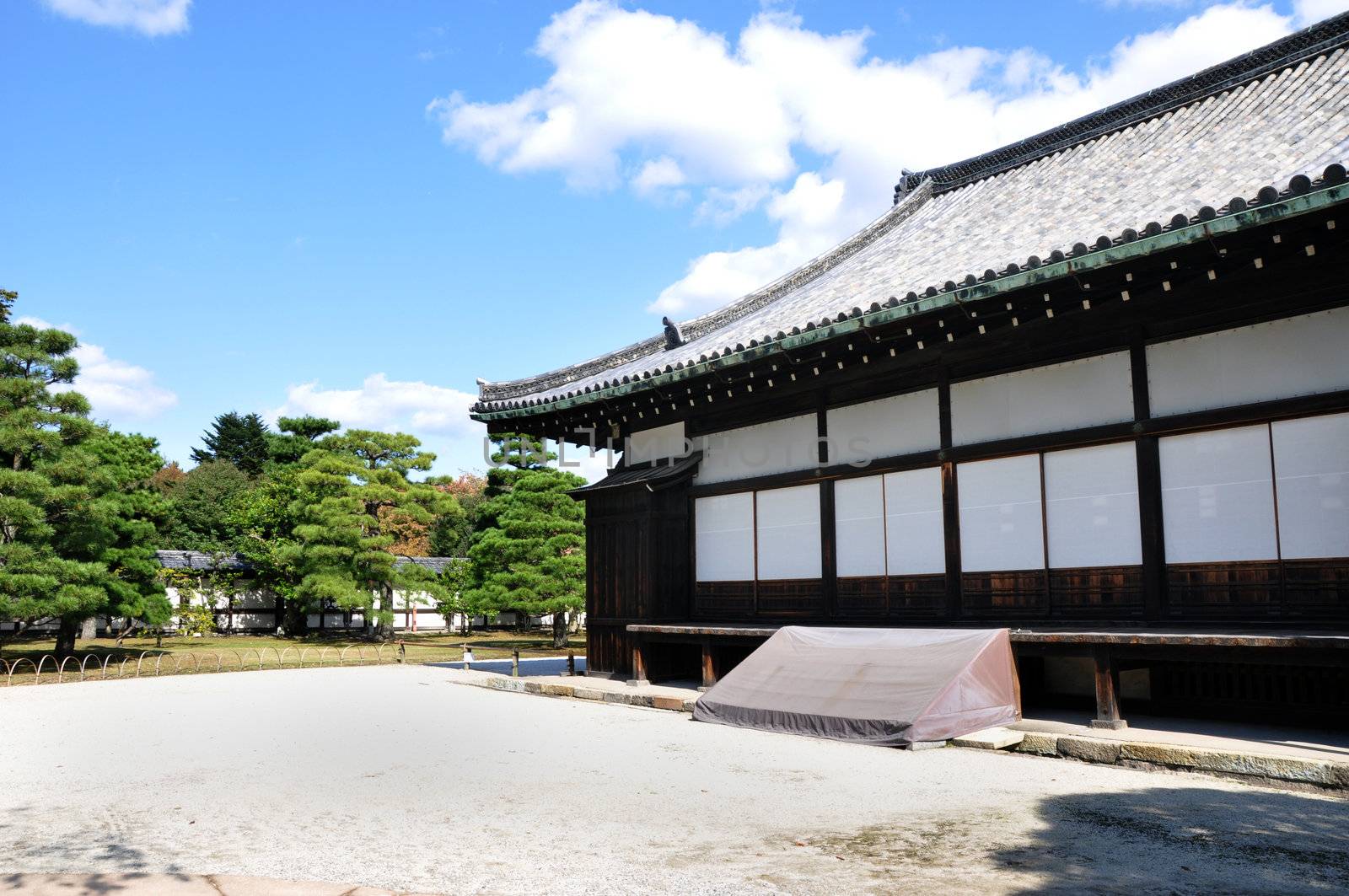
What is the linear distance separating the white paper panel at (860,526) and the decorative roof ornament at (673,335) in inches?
208

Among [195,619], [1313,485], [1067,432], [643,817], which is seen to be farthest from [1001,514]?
[195,619]

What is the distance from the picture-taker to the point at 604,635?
14477mm

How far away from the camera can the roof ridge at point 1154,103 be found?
12023 millimetres

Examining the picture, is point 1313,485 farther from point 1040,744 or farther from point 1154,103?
point 1154,103

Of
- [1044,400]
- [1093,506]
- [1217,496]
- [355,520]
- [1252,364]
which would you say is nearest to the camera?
[1252,364]

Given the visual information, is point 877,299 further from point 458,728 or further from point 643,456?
point 458,728

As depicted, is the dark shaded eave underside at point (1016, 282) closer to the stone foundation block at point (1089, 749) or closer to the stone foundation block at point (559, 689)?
the stone foundation block at point (1089, 749)

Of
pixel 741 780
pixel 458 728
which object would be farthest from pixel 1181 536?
pixel 458 728

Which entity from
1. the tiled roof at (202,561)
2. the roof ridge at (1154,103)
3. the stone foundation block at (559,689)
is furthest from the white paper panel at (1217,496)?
the tiled roof at (202,561)

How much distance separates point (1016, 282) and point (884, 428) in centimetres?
318

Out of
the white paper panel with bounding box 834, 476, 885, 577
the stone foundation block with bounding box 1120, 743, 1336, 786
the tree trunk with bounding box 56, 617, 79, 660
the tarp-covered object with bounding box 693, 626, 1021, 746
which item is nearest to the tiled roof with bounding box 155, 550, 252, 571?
the tree trunk with bounding box 56, 617, 79, 660

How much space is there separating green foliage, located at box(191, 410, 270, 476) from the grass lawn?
81.0ft

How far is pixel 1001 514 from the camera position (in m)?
10.3

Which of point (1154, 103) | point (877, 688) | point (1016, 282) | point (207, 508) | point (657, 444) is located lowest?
point (877, 688)
